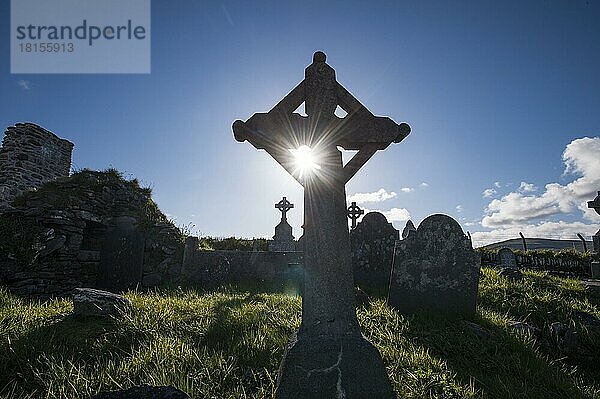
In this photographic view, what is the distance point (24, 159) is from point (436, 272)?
1487 cm

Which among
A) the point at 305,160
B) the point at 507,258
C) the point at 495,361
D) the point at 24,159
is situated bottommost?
the point at 495,361

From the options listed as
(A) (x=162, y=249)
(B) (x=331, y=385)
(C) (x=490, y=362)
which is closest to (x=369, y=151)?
(B) (x=331, y=385)

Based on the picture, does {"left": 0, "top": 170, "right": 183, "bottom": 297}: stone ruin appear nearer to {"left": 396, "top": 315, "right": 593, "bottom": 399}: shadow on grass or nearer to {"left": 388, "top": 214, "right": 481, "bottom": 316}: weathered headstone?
{"left": 388, "top": 214, "right": 481, "bottom": 316}: weathered headstone

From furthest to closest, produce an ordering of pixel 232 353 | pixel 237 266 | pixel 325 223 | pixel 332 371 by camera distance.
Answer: pixel 237 266 < pixel 232 353 < pixel 325 223 < pixel 332 371

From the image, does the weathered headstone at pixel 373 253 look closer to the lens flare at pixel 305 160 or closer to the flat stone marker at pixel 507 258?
the lens flare at pixel 305 160

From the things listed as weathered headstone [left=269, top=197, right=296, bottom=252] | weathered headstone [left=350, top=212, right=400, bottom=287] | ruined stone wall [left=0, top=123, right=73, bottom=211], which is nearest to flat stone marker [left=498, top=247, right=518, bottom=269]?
weathered headstone [left=350, top=212, right=400, bottom=287]

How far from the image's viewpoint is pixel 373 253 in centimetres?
756

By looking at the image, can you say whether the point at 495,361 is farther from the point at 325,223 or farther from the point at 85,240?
the point at 85,240

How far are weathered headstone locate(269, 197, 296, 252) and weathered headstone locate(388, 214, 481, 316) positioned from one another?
1000cm

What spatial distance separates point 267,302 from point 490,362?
353 centimetres

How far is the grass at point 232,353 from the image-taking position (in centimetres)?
263

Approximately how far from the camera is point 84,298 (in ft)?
14.2

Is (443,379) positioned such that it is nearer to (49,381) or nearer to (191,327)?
(191,327)

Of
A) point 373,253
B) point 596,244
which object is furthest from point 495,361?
point 596,244
